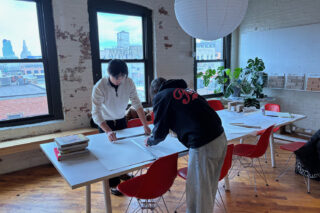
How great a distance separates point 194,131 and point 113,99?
3.97ft

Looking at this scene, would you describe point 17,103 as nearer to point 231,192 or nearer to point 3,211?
point 3,211

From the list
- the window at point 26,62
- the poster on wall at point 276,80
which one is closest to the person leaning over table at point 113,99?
the window at point 26,62

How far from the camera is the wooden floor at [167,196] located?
2.57m

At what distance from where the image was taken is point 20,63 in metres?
3.45

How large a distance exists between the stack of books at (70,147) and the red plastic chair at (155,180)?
0.46m

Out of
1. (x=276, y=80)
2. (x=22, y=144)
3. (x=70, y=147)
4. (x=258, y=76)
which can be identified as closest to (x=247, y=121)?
(x=70, y=147)

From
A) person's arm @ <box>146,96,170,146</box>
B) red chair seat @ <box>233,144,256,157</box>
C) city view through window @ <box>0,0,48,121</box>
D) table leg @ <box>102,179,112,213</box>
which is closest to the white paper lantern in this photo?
person's arm @ <box>146,96,170,146</box>

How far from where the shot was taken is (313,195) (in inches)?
109

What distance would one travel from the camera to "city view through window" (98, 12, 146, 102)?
161 inches

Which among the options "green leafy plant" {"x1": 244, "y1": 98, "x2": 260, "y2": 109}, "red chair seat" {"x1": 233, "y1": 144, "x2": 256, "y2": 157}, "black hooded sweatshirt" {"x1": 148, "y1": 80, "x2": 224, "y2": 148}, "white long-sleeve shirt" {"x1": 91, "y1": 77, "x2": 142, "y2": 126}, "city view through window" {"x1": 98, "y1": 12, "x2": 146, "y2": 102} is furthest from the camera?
"green leafy plant" {"x1": 244, "y1": 98, "x2": 260, "y2": 109}

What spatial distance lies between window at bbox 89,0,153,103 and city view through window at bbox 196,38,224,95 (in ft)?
4.41

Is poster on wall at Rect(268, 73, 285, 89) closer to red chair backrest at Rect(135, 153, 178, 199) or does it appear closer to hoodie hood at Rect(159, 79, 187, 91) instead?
hoodie hood at Rect(159, 79, 187, 91)

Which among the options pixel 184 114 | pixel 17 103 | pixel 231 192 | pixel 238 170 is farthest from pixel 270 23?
pixel 17 103

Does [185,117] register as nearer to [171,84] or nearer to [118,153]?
[171,84]
